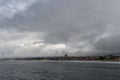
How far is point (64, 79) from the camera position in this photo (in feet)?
305

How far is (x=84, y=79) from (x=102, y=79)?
8.47m

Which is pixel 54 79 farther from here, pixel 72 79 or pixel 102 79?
pixel 102 79

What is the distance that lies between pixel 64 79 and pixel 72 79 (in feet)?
12.6

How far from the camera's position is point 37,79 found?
302ft

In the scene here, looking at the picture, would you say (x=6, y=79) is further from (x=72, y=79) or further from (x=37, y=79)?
(x=72, y=79)

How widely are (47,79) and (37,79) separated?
455cm

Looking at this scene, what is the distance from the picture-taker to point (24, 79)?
91.6 meters

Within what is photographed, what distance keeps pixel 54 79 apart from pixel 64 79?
15.4 ft

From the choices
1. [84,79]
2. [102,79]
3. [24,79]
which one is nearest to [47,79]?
[24,79]

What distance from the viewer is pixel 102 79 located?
94.4m

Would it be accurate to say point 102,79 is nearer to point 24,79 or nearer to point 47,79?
Answer: point 47,79

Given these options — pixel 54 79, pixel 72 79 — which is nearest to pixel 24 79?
pixel 54 79

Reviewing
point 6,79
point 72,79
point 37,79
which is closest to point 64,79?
point 72,79

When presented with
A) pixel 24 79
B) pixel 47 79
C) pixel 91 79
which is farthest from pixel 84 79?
pixel 24 79
